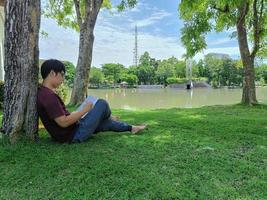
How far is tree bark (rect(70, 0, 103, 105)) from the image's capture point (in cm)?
789

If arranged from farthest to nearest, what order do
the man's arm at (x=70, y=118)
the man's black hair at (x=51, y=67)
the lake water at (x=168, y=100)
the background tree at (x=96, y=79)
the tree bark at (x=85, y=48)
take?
→ the background tree at (x=96, y=79) < the lake water at (x=168, y=100) < the tree bark at (x=85, y=48) < the man's black hair at (x=51, y=67) < the man's arm at (x=70, y=118)

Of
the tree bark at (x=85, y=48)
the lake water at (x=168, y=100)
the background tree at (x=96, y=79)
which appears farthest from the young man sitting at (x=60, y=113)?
the background tree at (x=96, y=79)

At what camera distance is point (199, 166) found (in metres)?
2.58

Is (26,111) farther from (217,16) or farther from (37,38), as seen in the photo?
(217,16)

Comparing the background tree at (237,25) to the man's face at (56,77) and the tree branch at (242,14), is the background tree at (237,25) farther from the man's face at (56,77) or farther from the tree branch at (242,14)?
the man's face at (56,77)

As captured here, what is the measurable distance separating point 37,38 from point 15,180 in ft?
4.59

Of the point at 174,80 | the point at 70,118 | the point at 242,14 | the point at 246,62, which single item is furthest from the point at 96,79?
the point at 70,118

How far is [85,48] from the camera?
7973 millimetres

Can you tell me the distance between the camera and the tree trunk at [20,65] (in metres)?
2.93

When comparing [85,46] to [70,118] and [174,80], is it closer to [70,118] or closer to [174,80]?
[70,118]

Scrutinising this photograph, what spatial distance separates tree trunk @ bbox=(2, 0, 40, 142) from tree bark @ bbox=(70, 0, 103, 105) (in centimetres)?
497

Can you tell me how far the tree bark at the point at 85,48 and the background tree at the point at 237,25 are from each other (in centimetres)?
278

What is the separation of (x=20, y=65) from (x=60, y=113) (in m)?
0.60

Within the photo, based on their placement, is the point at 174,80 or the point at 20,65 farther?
the point at 174,80
